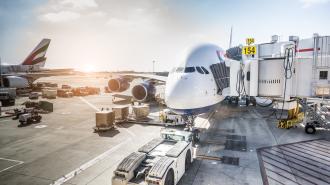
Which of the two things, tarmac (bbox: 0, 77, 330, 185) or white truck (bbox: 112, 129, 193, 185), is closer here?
white truck (bbox: 112, 129, 193, 185)

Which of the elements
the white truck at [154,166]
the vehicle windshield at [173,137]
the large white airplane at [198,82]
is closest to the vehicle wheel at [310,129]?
the large white airplane at [198,82]

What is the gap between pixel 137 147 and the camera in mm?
14227

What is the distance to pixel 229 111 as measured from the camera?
26016 millimetres

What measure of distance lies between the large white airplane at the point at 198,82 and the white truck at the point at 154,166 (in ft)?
9.80

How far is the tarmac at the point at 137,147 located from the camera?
403 inches

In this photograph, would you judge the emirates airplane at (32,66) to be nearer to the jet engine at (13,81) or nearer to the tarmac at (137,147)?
the jet engine at (13,81)

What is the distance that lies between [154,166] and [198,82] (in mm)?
6969

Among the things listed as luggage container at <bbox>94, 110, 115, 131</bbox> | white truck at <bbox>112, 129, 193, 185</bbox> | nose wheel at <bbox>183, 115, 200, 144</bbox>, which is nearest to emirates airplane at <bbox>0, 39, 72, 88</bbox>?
Result: luggage container at <bbox>94, 110, 115, 131</bbox>

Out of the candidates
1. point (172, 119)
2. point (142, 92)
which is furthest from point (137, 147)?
point (142, 92)

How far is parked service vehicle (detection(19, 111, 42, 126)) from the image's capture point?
2100cm

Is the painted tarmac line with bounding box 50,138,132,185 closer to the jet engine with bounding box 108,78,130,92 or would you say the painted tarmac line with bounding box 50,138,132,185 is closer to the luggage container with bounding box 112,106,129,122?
the luggage container with bounding box 112,106,129,122

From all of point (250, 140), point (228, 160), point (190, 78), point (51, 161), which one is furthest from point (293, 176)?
point (51, 161)

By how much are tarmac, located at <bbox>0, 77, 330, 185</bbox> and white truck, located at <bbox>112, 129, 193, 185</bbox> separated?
3.26 feet

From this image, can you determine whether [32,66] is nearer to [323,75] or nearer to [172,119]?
[172,119]
